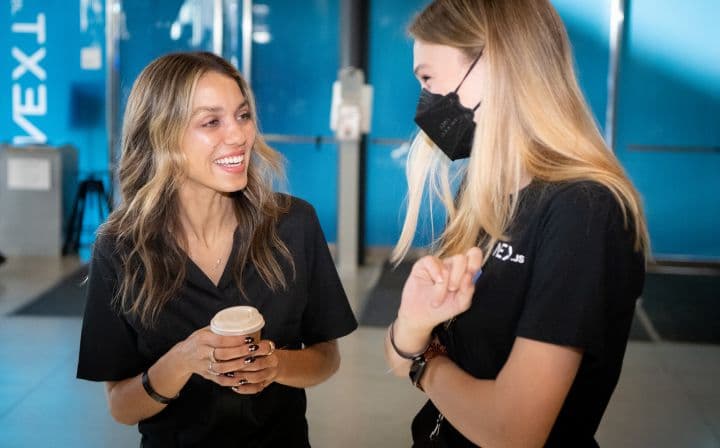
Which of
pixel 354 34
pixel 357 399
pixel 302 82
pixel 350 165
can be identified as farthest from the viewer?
pixel 302 82

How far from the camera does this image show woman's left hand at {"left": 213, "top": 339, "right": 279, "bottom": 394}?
1.59m

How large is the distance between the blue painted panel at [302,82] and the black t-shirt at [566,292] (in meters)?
6.26

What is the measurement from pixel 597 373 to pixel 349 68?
18.2 ft

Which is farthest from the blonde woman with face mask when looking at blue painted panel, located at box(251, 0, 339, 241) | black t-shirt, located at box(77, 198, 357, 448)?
blue painted panel, located at box(251, 0, 339, 241)

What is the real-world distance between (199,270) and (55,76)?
262 inches

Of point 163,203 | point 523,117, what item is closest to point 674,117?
point 163,203

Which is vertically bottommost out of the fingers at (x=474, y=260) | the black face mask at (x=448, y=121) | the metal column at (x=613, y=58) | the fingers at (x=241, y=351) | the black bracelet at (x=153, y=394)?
the black bracelet at (x=153, y=394)

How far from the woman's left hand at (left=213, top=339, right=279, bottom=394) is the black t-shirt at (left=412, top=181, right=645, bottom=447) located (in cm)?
39

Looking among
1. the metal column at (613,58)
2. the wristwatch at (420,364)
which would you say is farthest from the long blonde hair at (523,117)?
the metal column at (613,58)

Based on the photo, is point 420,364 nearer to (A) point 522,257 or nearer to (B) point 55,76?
(A) point 522,257

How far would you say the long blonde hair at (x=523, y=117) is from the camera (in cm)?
140

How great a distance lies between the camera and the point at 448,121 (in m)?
1.67

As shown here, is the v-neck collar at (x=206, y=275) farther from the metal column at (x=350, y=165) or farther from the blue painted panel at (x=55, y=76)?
the blue painted panel at (x=55, y=76)

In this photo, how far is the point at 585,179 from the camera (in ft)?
4.48
